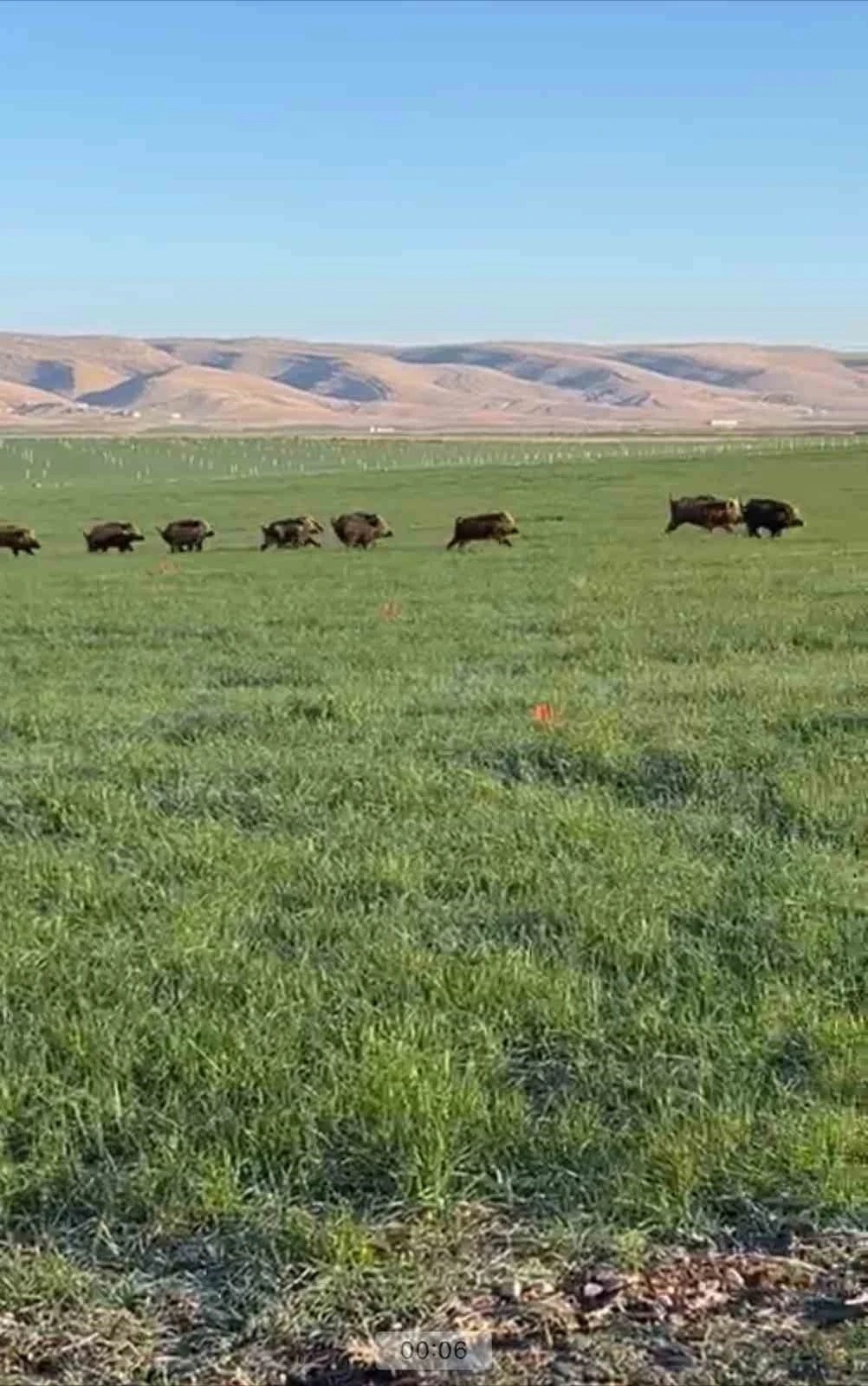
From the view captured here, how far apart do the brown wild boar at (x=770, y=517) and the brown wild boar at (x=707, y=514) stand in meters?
0.57

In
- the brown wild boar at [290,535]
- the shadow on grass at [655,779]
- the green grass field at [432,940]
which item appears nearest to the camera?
the green grass field at [432,940]

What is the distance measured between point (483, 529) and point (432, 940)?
27.3m

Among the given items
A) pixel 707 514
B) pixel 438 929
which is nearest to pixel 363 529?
pixel 707 514

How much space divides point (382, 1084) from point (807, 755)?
5.41 m

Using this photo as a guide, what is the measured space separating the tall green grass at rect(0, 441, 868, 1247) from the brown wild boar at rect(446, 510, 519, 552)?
17.1 metres

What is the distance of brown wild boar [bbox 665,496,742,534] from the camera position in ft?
116

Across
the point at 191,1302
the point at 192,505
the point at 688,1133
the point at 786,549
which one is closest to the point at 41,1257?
the point at 191,1302

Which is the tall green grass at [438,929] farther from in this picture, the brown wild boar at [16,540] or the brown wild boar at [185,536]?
the brown wild boar at [16,540]

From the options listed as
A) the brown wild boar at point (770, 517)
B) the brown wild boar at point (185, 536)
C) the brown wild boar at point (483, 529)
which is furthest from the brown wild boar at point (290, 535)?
the brown wild boar at point (770, 517)

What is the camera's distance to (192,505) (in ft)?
167

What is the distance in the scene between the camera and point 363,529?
34.1 metres

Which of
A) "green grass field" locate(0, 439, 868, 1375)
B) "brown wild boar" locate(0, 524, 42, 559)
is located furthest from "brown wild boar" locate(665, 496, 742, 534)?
"green grass field" locate(0, 439, 868, 1375)

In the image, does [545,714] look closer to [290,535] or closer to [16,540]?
[290,535]
